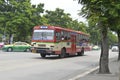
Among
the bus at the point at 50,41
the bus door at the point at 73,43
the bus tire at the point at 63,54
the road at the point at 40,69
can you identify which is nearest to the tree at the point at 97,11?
the road at the point at 40,69

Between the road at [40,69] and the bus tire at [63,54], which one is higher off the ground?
the bus tire at [63,54]

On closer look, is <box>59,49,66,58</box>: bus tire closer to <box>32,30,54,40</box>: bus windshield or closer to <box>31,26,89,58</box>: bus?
<box>31,26,89,58</box>: bus

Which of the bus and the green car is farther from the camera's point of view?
the green car

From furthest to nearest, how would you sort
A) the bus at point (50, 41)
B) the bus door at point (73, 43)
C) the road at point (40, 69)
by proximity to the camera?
the bus door at point (73, 43), the bus at point (50, 41), the road at point (40, 69)

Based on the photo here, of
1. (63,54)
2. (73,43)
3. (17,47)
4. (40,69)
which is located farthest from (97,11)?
(17,47)

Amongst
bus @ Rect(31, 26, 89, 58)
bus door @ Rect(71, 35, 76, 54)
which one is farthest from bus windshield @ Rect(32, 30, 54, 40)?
bus door @ Rect(71, 35, 76, 54)

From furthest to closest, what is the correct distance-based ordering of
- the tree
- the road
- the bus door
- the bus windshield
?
the bus door
the bus windshield
the road
the tree

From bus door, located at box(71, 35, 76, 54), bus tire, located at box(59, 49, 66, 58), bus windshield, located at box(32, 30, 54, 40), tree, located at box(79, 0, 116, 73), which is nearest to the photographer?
tree, located at box(79, 0, 116, 73)

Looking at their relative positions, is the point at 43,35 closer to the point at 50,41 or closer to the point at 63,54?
the point at 50,41


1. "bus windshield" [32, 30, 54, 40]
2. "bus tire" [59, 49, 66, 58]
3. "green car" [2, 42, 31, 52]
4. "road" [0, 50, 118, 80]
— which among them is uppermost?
"bus windshield" [32, 30, 54, 40]

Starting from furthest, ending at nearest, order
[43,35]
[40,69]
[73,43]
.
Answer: [73,43] < [43,35] < [40,69]

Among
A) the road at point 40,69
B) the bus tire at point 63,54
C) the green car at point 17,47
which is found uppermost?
the green car at point 17,47

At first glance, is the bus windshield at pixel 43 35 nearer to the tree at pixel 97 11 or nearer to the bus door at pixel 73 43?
the bus door at pixel 73 43

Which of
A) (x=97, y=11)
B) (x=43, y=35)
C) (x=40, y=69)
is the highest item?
(x=43, y=35)
